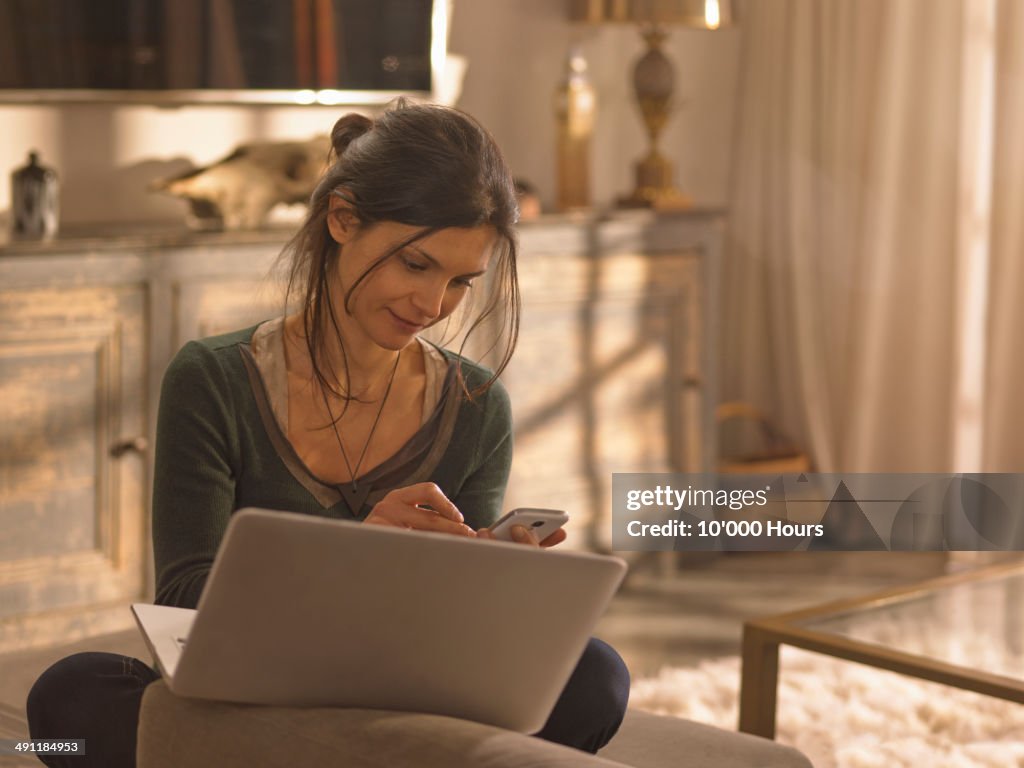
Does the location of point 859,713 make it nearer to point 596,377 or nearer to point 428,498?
point 596,377

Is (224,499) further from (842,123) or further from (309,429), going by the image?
(842,123)

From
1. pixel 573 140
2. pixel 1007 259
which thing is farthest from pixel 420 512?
pixel 1007 259

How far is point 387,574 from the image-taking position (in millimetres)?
999

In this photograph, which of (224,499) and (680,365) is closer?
(224,499)

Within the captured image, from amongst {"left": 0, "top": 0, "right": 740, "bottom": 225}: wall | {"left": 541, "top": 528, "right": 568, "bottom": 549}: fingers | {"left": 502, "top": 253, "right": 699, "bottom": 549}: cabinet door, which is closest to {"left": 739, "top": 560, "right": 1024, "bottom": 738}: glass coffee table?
{"left": 541, "top": 528, "right": 568, "bottom": 549}: fingers

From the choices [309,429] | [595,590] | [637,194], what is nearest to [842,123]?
[637,194]

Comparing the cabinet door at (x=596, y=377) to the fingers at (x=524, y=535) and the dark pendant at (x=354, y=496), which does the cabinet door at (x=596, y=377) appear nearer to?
the dark pendant at (x=354, y=496)

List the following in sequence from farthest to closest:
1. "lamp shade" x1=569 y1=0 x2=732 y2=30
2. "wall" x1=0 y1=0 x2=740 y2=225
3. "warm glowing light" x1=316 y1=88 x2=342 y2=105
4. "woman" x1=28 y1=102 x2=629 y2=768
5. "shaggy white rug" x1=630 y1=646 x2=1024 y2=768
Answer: "lamp shade" x1=569 y1=0 x2=732 y2=30
"warm glowing light" x1=316 y1=88 x2=342 y2=105
"wall" x1=0 y1=0 x2=740 y2=225
"shaggy white rug" x1=630 y1=646 x2=1024 y2=768
"woman" x1=28 y1=102 x2=629 y2=768

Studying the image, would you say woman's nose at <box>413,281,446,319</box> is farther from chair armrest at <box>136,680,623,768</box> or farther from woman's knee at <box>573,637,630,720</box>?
chair armrest at <box>136,680,623,768</box>

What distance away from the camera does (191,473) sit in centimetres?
146

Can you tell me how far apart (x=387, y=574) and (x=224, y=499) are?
0.52 m

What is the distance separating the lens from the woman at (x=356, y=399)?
4.61ft

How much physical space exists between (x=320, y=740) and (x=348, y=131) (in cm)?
77

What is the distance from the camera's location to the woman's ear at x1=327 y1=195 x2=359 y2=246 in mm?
1511
